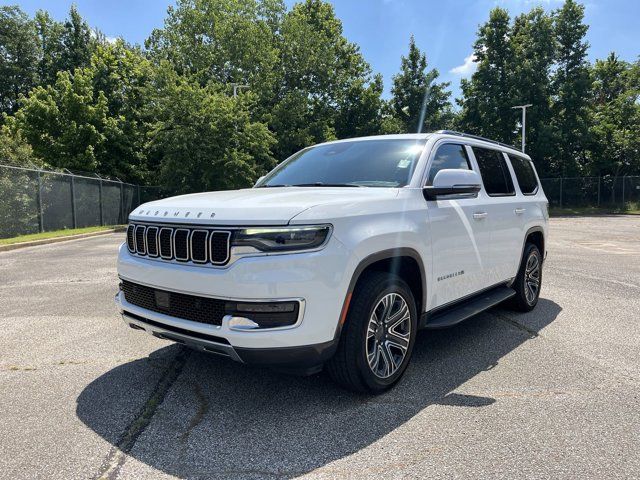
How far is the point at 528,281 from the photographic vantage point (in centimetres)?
572

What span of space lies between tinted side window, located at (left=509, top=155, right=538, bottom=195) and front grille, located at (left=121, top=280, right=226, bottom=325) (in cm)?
409

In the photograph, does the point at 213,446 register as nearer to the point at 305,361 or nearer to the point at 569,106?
the point at 305,361

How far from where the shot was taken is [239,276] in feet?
9.14

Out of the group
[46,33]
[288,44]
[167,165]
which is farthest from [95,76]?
[46,33]

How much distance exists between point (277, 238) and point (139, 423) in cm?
147

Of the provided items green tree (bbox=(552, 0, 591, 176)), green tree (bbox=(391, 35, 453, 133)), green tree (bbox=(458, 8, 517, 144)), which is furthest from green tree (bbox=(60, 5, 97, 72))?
green tree (bbox=(552, 0, 591, 176))

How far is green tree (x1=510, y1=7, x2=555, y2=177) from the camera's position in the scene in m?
34.4

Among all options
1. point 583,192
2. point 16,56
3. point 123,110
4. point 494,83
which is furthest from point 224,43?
point 583,192

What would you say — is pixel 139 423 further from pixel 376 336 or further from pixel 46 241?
pixel 46 241

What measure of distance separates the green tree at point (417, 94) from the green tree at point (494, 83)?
450 centimetres

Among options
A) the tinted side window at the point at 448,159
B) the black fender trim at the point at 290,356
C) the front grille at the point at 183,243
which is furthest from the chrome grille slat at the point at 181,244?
the tinted side window at the point at 448,159

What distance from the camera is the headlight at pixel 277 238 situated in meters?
2.81

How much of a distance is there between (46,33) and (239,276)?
56.6m

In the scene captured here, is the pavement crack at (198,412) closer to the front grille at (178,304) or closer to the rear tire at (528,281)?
the front grille at (178,304)
